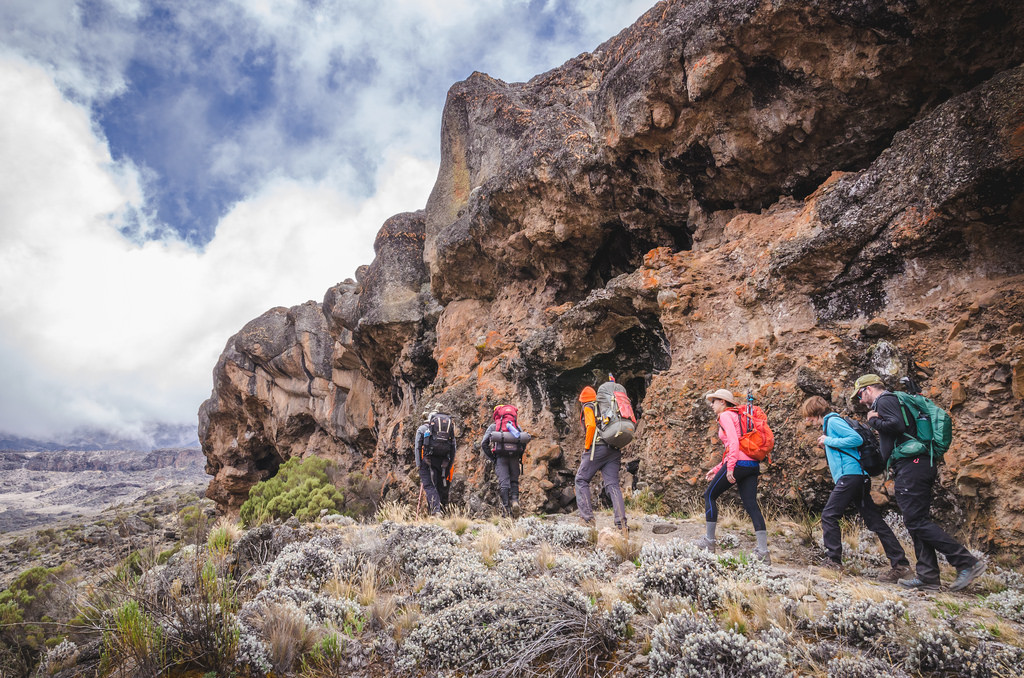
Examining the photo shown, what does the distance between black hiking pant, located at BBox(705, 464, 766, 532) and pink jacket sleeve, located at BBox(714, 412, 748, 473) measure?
0.07 m

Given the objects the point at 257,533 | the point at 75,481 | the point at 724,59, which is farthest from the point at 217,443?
the point at 75,481

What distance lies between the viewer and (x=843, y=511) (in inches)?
182

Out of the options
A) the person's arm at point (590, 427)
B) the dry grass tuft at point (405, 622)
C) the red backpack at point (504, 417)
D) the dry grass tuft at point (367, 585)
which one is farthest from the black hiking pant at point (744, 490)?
the red backpack at point (504, 417)

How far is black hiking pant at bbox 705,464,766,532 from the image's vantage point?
497 centimetres

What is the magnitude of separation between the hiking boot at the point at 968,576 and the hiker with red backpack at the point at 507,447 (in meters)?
5.85

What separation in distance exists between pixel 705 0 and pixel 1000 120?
14.5 feet

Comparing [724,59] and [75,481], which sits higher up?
[724,59]

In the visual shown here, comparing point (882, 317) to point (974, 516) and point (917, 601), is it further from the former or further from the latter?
point (917, 601)

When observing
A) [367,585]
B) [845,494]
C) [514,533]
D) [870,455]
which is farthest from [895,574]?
[367,585]

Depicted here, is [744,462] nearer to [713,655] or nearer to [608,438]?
[608,438]

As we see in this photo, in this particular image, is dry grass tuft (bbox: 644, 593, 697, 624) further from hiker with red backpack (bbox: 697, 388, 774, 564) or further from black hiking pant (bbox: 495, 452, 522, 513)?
black hiking pant (bbox: 495, 452, 522, 513)

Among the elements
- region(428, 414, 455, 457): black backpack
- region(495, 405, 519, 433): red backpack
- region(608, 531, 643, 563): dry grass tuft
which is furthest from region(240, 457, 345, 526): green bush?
region(608, 531, 643, 563): dry grass tuft

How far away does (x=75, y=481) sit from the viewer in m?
105

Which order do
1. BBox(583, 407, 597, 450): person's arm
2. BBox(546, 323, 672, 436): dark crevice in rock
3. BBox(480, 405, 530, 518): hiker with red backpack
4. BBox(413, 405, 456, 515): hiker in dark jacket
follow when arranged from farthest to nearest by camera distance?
1. BBox(546, 323, 672, 436): dark crevice in rock
2. BBox(413, 405, 456, 515): hiker in dark jacket
3. BBox(480, 405, 530, 518): hiker with red backpack
4. BBox(583, 407, 597, 450): person's arm
